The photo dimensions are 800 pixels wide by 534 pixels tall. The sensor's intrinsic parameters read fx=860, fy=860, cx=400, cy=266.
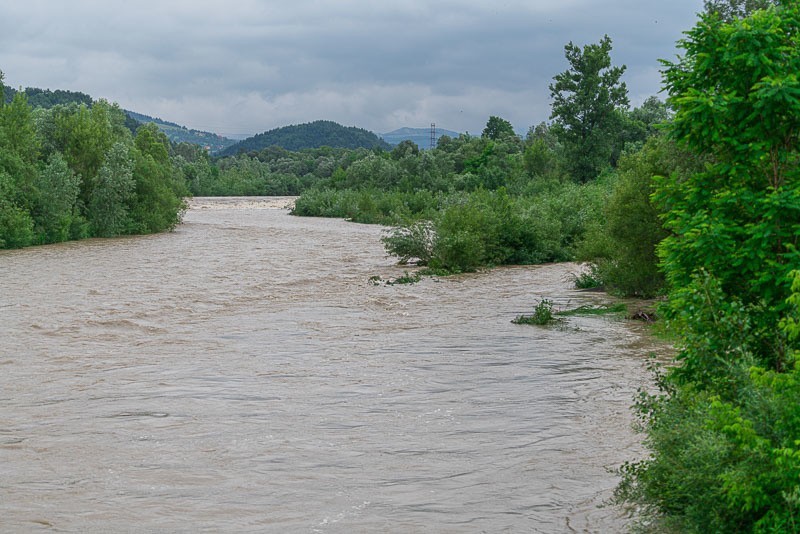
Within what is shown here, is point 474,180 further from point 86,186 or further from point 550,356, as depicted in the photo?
point 550,356

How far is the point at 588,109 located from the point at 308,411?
5395 centimetres

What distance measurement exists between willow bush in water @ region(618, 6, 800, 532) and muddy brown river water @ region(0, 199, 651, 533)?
120 cm

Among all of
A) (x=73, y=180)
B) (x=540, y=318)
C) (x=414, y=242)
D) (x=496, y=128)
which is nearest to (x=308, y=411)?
(x=540, y=318)

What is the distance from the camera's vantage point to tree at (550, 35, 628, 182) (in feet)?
200

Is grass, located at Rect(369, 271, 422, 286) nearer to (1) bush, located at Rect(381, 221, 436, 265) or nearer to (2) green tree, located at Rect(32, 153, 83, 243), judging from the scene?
(1) bush, located at Rect(381, 221, 436, 265)

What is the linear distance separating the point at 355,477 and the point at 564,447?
2.48 metres

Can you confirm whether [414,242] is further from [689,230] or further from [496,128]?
[496,128]

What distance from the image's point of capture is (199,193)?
117062 mm

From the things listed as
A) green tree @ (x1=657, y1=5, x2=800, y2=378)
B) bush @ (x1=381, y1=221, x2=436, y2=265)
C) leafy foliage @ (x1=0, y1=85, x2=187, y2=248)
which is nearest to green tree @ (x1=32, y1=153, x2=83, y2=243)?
leafy foliage @ (x1=0, y1=85, x2=187, y2=248)

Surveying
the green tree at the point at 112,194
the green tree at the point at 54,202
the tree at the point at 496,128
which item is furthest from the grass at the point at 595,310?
the tree at the point at 496,128

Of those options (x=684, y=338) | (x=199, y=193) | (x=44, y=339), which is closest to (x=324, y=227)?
(x=44, y=339)

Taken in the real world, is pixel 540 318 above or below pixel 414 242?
below

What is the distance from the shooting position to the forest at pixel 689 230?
5418mm

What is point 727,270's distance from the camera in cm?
694
